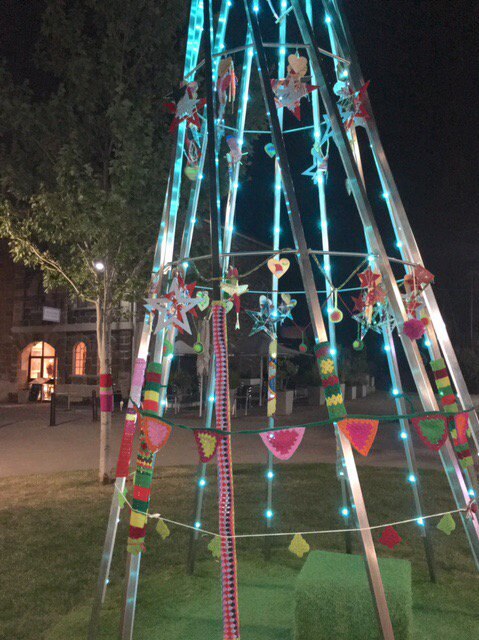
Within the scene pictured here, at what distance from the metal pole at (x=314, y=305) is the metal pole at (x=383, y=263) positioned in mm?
90

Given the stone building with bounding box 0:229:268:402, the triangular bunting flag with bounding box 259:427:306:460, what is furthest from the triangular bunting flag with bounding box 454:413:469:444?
the stone building with bounding box 0:229:268:402

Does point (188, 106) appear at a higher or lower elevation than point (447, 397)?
higher

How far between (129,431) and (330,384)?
1.44 metres

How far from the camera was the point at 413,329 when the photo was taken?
347cm

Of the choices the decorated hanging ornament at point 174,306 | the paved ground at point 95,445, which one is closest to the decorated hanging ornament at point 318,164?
the decorated hanging ornament at point 174,306

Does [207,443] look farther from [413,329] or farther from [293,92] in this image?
[293,92]

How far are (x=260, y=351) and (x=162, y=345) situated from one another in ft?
49.4

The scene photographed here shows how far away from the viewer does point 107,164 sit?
904cm

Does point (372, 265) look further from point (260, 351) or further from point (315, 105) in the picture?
point (260, 351)

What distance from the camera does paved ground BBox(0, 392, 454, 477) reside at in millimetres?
10414

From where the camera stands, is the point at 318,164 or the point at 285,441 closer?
the point at 285,441

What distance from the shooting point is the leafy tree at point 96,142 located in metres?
8.20

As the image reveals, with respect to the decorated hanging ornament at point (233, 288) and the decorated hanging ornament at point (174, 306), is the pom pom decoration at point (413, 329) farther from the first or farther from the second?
the decorated hanging ornament at point (174, 306)

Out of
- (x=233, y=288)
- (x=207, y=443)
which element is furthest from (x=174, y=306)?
(x=207, y=443)
